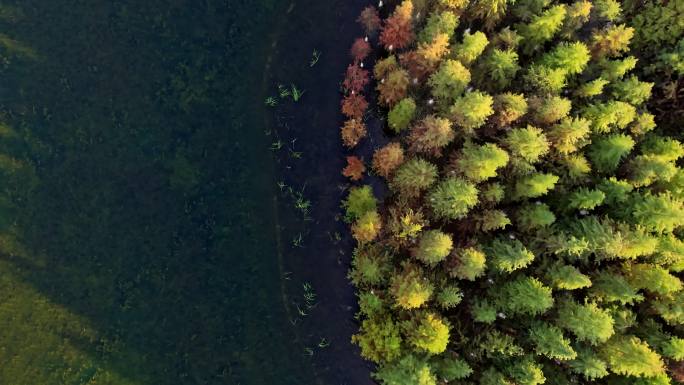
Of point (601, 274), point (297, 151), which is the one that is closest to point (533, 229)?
point (601, 274)

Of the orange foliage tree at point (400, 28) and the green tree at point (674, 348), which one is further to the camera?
the orange foliage tree at point (400, 28)

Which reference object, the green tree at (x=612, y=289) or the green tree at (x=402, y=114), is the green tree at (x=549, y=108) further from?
the green tree at (x=612, y=289)

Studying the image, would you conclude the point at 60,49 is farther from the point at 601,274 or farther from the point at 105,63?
the point at 601,274

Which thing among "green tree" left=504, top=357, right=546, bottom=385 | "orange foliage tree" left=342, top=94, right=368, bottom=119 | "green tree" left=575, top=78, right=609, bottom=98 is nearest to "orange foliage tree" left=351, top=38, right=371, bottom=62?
"orange foliage tree" left=342, top=94, right=368, bottom=119

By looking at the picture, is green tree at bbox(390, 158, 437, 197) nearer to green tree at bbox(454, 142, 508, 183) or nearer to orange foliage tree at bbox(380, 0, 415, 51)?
green tree at bbox(454, 142, 508, 183)

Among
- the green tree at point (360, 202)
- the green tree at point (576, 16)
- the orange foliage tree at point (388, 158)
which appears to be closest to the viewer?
the green tree at point (576, 16)

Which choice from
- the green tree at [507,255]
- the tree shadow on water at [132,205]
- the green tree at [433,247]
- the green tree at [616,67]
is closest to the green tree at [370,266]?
the green tree at [433,247]

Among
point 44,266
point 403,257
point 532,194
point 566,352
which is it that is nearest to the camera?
point 566,352
